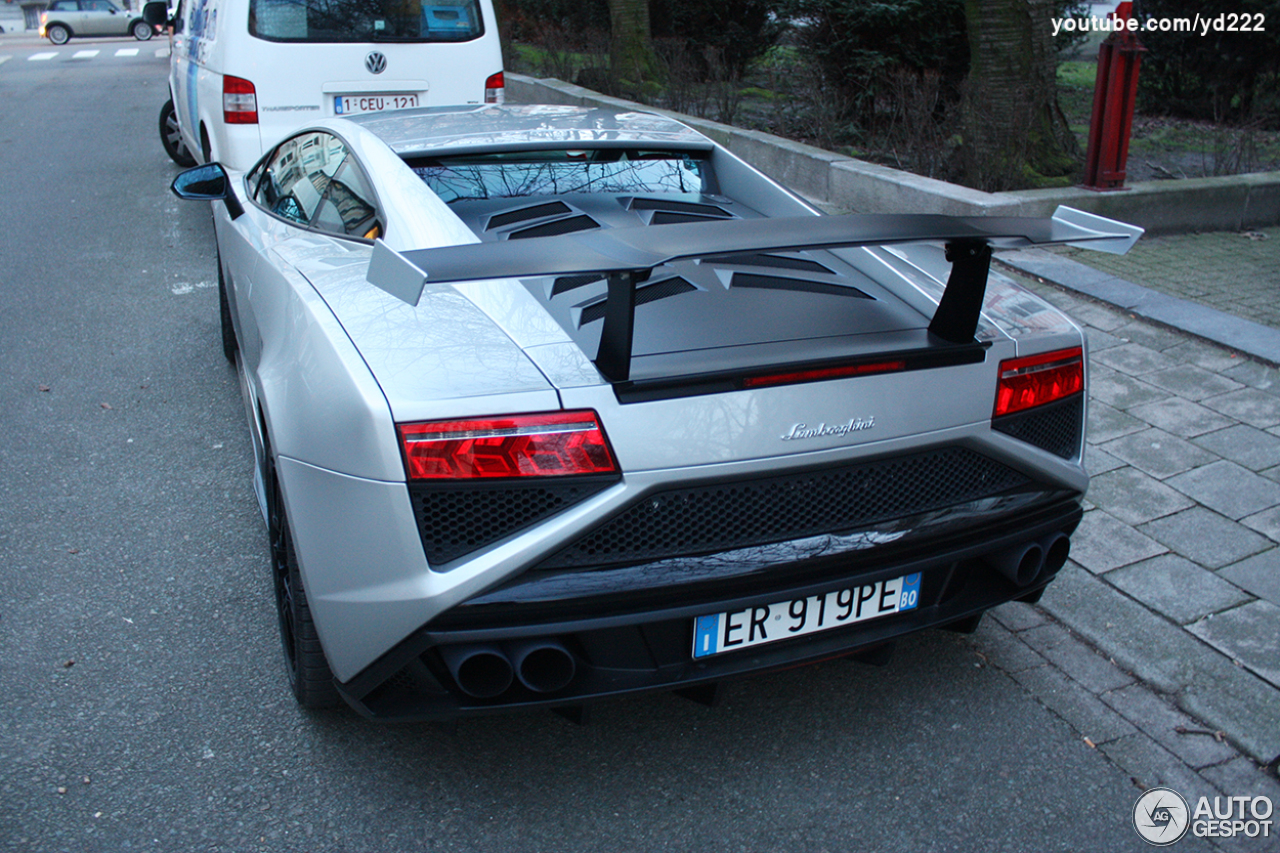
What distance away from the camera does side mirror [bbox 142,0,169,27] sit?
10247mm

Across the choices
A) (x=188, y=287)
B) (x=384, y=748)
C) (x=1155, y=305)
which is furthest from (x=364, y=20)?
(x=384, y=748)

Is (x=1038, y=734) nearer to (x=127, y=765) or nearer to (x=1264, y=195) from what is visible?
(x=127, y=765)

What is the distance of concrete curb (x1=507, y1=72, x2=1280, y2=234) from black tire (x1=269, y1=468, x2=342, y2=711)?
503 centimetres

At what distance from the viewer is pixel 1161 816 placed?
7.91 ft

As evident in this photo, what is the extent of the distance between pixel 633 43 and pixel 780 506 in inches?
468

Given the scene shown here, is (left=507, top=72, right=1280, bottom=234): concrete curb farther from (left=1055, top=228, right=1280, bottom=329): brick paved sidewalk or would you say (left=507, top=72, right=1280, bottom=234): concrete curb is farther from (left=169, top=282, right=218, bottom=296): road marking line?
(left=169, top=282, right=218, bottom=296): road marking line

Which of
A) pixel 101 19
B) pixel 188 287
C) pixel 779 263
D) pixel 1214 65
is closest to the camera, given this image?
pixel 779 263

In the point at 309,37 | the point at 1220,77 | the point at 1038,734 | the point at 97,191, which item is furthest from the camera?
the point at 1220,77

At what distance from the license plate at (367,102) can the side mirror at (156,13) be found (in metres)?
4.01

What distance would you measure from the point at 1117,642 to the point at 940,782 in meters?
0.90

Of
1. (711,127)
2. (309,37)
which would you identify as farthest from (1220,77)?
(309,37)

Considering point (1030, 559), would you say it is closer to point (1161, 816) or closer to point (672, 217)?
point (1161, 816)

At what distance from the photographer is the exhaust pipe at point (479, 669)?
2066 mm

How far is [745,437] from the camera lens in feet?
6.93
